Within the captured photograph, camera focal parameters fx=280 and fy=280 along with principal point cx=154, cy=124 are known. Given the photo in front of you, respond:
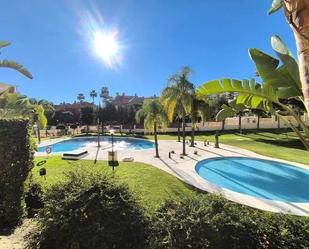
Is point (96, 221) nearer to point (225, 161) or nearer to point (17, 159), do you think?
point (17, 159)

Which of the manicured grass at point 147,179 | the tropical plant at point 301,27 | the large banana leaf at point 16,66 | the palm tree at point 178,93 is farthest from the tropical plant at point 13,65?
the palm tree at point 178,93

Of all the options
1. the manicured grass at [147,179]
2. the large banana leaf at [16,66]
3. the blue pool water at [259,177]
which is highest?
the large banana leaf at [16,66]

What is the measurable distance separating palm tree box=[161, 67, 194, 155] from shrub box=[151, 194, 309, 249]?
1597cm

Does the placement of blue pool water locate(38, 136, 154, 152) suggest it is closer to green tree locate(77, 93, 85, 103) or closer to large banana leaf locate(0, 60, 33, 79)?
large banana leaf locate(0, 60, 33, 79)

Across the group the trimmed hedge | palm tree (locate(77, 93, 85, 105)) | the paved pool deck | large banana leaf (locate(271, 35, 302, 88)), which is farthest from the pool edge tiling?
palm tree (locate(77, 93, 85, 105))

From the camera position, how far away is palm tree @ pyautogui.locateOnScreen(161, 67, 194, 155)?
22359mm

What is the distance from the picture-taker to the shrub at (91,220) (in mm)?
5848

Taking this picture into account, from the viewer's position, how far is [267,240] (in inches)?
239

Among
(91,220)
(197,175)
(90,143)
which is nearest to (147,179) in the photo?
(197,175)

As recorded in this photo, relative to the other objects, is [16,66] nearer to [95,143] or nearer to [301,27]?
[301,27]

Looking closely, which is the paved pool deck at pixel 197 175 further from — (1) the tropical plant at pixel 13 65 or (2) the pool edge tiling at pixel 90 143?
(1) the tropical plant at pixel 13 65

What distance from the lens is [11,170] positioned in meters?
9.03

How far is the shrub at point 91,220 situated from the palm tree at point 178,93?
16127mm

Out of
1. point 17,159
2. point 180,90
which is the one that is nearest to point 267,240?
point 17,159
